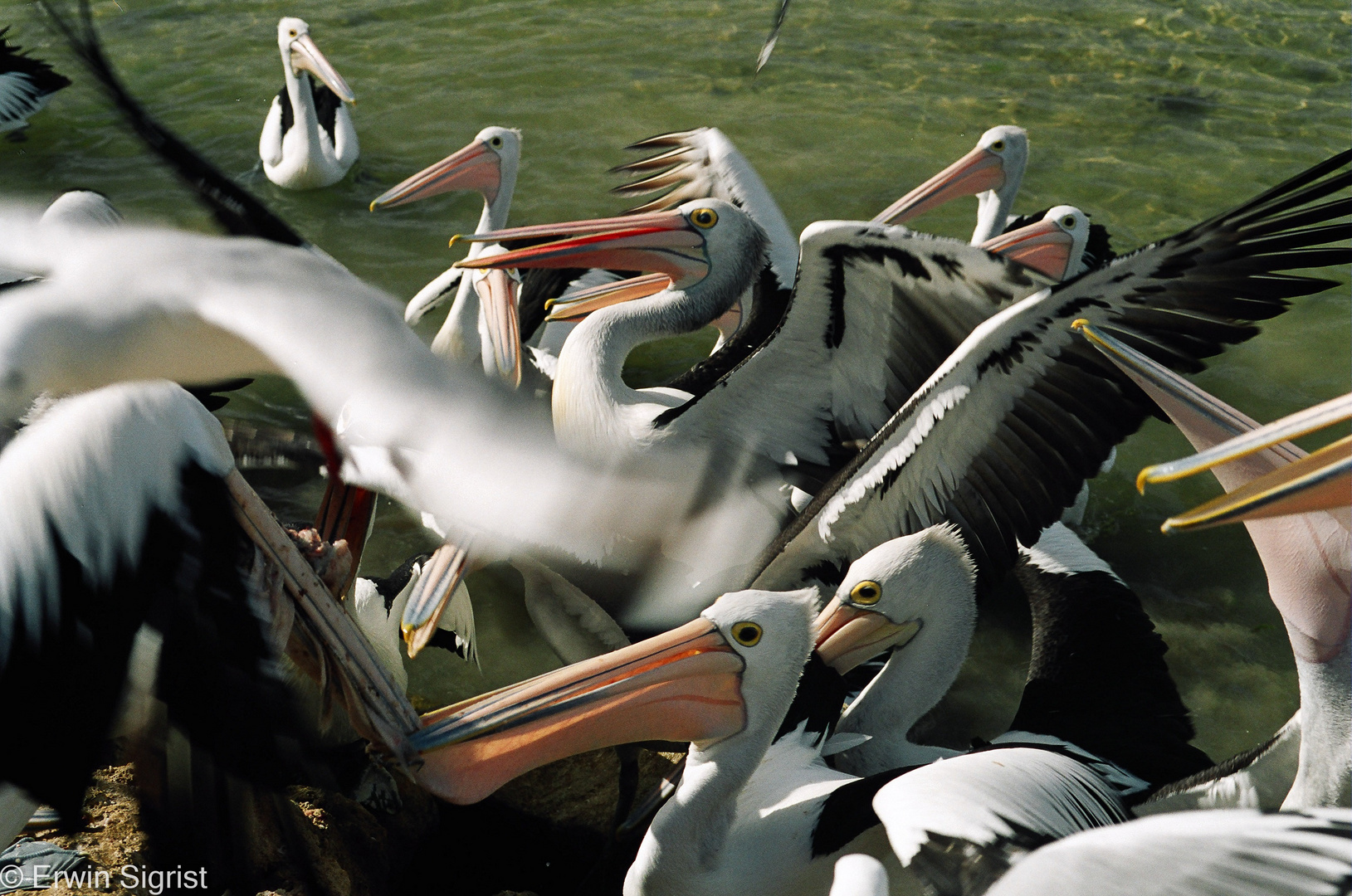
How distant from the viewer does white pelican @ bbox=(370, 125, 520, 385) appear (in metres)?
4.40

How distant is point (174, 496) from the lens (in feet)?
5.52

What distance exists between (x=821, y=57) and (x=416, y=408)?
6448 millimetres

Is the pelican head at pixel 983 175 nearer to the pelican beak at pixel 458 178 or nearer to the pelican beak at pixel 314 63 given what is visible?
the pelican beak at pixel 458 178

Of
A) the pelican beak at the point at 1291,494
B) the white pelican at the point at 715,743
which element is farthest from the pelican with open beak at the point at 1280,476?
the white pelican at the point at 715,743

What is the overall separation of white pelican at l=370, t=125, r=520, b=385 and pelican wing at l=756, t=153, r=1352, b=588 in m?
1.42

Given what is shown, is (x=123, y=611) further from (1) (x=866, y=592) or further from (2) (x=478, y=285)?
(2) (x=478, y=285)

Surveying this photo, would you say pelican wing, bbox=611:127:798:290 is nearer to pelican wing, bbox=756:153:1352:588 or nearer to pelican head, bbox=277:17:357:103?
pelican wing, bbox=756:153:1352:588

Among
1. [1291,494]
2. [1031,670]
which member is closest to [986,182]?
[1031,670]

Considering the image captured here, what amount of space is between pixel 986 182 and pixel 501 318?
2.17m

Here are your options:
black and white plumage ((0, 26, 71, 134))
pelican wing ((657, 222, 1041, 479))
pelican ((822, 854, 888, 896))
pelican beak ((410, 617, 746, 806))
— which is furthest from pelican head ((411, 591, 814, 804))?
black and white plumage ((0, 26, 71, 134))

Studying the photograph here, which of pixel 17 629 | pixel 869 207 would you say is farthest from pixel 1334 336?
pixel 17 629

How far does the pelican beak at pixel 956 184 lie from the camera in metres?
5.07

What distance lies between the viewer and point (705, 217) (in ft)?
13.7

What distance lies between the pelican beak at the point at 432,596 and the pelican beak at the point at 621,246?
3.74 feet
